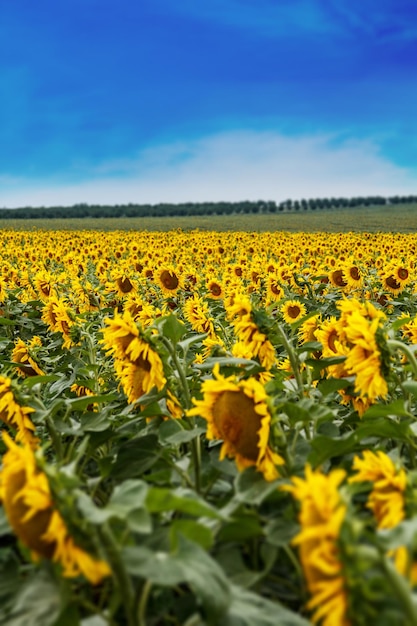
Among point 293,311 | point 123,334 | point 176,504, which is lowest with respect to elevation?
point 293,311

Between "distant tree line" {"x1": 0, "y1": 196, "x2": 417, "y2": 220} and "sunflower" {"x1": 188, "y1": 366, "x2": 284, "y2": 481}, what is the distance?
10135 centimetres

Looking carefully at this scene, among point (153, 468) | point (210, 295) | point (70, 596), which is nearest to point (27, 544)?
point (70, 596)

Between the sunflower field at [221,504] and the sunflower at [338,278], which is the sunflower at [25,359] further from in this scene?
the sunflower at [338,278]

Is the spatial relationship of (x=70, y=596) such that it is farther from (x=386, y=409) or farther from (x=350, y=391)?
(x=350, y=391)

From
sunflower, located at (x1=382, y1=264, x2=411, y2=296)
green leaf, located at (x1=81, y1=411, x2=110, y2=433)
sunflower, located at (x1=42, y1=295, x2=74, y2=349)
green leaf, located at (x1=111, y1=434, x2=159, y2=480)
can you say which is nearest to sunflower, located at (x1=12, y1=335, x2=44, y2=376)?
sunflower, located at (x1=42, y1=295, x2=74, y2=349)

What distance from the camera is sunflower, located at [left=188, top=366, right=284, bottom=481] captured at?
1.83 meters

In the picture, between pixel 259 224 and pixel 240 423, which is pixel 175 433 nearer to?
pixel 240 423

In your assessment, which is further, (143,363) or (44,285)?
(44,285)

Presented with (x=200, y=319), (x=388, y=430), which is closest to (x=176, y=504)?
(x=388, y=430)

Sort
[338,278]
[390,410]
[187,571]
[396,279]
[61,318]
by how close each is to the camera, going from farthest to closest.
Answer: [338,278]
[396,279]
[61,318]
[390,410]
[187,571]

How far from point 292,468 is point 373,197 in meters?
140

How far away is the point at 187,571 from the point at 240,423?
0.71m

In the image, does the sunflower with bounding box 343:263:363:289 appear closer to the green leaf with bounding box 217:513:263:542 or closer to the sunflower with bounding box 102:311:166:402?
the sunflower with bounding box 102:311:166:402

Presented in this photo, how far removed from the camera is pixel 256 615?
4.14 feet
